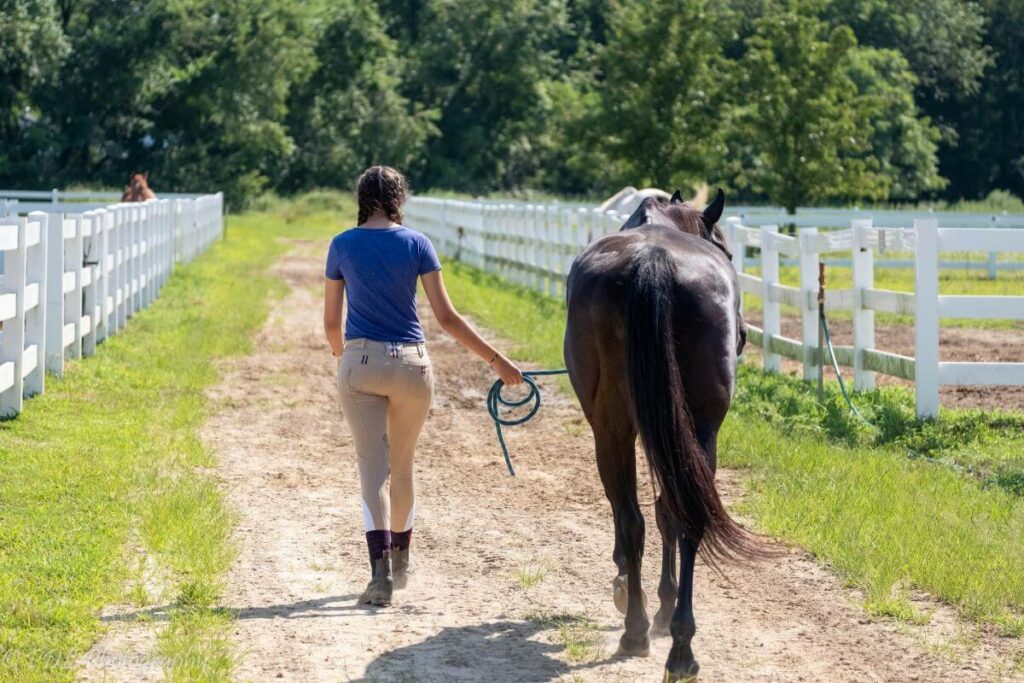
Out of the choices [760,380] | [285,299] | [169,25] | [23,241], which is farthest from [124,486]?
[169,25]

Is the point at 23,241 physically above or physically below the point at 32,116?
below

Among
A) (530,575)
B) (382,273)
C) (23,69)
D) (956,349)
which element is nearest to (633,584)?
(530,575)

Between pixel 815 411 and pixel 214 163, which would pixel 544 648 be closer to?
pixel 815 411

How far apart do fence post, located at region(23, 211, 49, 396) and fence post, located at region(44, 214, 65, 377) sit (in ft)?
1.71

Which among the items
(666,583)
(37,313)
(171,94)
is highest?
(171,94)

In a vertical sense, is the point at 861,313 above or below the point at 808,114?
below

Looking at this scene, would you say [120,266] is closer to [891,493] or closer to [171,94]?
[891,493]

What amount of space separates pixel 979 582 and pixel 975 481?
2142 mm

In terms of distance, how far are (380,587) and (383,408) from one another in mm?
736

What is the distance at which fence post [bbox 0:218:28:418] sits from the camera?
9.23 meters

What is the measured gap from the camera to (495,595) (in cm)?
573

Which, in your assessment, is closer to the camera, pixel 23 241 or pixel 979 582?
pixel 979 582

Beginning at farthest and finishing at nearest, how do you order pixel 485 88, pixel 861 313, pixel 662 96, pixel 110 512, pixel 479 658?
pixel 485 88
pixel 662 96
pixel 861 313
pixel 110 512
pixel 479 658

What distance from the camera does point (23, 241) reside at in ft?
31.4
